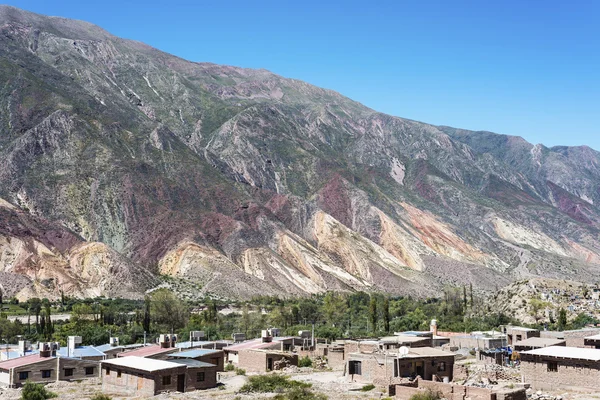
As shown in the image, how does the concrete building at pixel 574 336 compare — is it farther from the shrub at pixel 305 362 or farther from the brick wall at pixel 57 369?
the brick wall at pixel 57 369

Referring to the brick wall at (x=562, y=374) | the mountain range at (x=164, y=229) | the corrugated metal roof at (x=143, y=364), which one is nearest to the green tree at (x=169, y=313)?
the mountain range at (x=164, y=229)

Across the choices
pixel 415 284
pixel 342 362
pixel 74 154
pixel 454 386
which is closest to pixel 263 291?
pixel 415 284

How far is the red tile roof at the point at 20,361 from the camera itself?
2003 inches

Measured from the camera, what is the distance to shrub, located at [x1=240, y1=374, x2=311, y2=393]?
43.9 meters

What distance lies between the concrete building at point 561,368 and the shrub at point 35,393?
2614 centimetres

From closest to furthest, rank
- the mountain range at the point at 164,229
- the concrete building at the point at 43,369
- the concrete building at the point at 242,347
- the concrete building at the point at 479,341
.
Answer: the concrete building at the point at 43,369 → the concrete building at the point at 242,347 → the concrete building at the point at 479,341 → the mountain range at the point at 164,229

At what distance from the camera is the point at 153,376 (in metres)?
43.3

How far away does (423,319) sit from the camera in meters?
98.2

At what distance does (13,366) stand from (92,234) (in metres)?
97.1

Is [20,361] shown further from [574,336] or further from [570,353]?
[574,336]

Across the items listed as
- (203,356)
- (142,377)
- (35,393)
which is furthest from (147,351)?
(35,393)

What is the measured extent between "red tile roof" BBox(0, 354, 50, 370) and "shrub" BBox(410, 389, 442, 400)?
1021 inches

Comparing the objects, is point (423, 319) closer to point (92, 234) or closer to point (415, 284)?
point (415, 284)

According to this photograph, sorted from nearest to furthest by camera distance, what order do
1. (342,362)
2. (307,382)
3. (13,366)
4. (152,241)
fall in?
(307,382) → (13,366) → (342,362) → (152,241)
